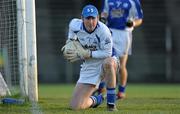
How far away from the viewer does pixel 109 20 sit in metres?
12.1

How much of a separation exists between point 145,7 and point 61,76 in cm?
424

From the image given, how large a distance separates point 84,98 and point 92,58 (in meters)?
0.56

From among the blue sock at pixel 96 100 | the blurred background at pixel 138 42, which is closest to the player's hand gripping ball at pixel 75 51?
the blue sock at pixel 96 100

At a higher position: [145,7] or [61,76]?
[145,7]

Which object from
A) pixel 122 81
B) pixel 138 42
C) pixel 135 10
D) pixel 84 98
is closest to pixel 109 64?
pixel 84 98

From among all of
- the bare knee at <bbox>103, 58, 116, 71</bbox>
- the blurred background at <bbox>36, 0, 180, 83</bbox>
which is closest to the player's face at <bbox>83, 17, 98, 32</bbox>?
the bare knee at <bbox>103, 58, 116, 71</bbox>

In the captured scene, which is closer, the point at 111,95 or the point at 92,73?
the point at 111,95

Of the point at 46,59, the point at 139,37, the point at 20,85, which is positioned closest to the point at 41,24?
the point at 46,59

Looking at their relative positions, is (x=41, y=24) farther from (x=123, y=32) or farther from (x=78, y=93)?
(x=78, y=93)

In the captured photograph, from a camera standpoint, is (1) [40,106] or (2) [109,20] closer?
(1) [40,106]

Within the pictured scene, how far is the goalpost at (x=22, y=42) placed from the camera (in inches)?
403

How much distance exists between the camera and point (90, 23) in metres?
9.28

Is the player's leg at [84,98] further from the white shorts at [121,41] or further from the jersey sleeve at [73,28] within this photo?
the white shorts at [121,41]

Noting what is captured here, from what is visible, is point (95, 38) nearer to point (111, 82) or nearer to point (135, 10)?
point (111, 82)
